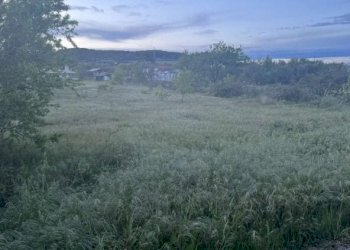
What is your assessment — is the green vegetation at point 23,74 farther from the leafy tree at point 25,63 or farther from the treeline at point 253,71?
the treeline at point 253,71

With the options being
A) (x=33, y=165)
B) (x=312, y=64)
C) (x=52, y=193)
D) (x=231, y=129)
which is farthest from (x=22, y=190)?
(x=312, y=64)

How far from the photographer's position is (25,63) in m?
9.13

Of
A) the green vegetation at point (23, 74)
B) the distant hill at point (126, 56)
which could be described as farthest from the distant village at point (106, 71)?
the green vegetation at point (23, 74)

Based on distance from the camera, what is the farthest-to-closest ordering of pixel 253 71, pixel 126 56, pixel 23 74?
1. pixel 126 56
2. pixel 253 71
3. pixel 23 74

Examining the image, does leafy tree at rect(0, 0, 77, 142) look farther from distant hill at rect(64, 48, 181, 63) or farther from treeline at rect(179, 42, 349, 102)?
distant hill at rect(64, 48, 181, 63)

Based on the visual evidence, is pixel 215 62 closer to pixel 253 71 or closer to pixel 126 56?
pixel 253 71

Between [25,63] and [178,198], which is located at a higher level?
[25,63]

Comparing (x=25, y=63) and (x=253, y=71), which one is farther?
(x=253, y=71)

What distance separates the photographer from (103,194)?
7387 mm

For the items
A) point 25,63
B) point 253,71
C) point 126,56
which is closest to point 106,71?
point 126,56

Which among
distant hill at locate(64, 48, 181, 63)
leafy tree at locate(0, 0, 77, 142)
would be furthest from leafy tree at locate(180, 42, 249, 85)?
leafy tree at locate(0, 0, 77, 142)

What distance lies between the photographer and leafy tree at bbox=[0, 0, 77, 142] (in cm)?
896

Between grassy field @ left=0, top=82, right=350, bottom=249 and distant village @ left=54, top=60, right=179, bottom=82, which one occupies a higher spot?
distant village @ left=54, top=60, right=179, bottom=82

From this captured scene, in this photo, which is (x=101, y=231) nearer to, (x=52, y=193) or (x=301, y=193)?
(x=52, y=193)
